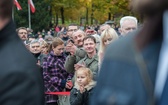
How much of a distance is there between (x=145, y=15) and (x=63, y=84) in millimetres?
6807

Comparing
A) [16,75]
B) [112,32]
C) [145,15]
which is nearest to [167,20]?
[145,15]

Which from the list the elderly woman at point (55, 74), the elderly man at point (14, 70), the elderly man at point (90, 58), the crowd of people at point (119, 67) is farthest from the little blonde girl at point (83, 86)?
the elderly man at point (14, 70)

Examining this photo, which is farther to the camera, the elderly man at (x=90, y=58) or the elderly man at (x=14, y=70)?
the elderly man at (x=90, y=58)

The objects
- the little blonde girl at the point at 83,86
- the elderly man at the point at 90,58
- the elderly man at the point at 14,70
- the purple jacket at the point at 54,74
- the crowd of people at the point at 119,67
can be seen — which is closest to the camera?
the crowd of people at the point at 119,67

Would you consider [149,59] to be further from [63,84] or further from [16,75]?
[63,84]

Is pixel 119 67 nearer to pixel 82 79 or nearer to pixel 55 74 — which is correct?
pixel 82 79

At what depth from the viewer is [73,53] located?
892 cm

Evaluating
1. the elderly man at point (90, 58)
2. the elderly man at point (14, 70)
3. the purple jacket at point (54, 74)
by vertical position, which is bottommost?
the purple jacket at point (54, 74)

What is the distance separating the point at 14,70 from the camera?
89.0 inches

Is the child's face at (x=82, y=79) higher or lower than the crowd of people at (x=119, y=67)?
lower

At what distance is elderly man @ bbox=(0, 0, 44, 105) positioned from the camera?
224cm

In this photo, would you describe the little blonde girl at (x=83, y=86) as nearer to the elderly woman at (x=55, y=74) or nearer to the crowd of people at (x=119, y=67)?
the elderly woman at (x=55, y=74)

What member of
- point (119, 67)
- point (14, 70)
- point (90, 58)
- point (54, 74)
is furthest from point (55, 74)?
point (119, 67)

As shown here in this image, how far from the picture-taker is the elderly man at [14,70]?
2244mm
